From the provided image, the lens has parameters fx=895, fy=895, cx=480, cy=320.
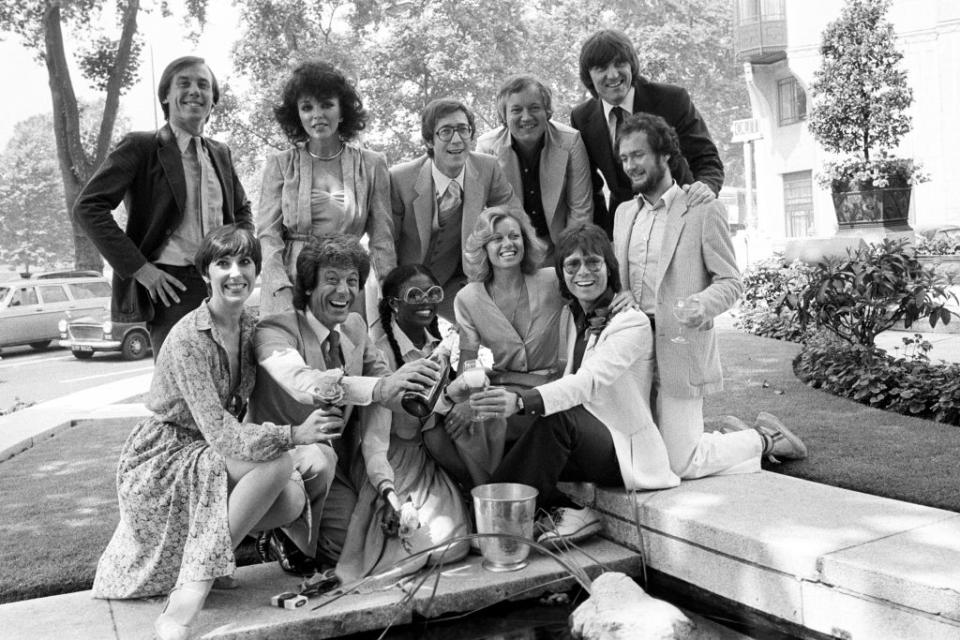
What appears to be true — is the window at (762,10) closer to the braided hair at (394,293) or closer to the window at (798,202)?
the window at (798,202)

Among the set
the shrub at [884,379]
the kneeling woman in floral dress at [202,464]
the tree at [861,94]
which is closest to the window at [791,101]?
the tree at [861,94]

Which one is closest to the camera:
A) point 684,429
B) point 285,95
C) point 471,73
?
point 684,429

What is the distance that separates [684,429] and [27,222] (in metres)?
47.5

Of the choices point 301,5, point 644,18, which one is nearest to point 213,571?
point 301,5

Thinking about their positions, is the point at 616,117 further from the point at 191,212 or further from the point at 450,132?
the point at 191,212

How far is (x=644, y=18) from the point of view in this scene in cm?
3922

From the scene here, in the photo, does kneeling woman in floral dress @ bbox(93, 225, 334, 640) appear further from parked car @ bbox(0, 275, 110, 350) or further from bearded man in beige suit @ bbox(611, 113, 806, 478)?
parked car @ bbox(0, 275, 110, 350)

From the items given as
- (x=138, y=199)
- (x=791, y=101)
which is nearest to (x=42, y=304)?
(x=138, y=199)

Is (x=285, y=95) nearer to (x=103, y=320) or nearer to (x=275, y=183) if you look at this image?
(x=275, y=183)

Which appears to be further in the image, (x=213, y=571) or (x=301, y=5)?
(x=301, y=5)

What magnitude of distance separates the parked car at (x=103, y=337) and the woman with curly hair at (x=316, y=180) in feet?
45.9

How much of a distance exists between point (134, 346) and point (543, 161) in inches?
577

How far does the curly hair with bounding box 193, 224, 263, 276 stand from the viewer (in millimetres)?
3518

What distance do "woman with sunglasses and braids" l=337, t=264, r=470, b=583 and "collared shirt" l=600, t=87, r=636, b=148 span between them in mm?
1372
